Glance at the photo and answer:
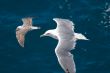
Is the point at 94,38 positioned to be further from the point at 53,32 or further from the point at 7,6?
the point at 7,6

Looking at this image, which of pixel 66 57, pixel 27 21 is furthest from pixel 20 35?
pixel 66 57

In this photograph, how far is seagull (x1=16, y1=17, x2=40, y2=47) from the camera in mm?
16828

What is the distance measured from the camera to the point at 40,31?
1775 cm

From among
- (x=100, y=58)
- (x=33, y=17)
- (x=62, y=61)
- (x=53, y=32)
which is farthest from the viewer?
(x=33, y=17)

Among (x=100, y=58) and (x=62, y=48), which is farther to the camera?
(x=100, y=58)

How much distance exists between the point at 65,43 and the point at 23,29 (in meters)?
2.86

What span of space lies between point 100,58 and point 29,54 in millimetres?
2684

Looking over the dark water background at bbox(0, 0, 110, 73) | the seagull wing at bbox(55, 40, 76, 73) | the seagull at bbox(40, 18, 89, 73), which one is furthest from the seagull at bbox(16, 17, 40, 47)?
the seagull wing at bbox(55, 40, 76, 73)

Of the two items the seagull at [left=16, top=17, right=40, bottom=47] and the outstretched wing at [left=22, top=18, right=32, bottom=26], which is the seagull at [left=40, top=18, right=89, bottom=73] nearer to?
the seagull at [left=16, top=17, right=40, bottom=47]

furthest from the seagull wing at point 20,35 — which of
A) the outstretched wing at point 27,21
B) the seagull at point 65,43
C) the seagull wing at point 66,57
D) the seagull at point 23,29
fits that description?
the seagull wing at point 66,57

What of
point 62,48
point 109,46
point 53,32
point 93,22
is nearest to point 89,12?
point 93,22

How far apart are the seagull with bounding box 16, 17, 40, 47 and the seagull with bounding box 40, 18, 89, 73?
2.91 ft

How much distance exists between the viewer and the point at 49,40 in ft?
57.1

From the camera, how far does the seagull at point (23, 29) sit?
55.2ft
